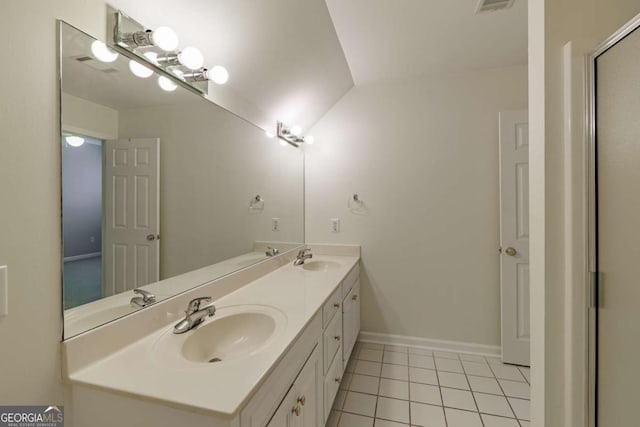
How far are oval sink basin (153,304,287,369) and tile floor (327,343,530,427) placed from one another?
850mm

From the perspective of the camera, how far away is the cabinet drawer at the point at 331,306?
4.87 ft

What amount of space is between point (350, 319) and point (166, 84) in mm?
1870

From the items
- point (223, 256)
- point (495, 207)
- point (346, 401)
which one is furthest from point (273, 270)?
point (495, 207)

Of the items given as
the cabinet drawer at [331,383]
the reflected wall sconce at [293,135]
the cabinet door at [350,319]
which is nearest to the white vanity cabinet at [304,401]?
the cabinet drawer at [331,383]

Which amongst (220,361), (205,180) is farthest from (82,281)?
(205,180)

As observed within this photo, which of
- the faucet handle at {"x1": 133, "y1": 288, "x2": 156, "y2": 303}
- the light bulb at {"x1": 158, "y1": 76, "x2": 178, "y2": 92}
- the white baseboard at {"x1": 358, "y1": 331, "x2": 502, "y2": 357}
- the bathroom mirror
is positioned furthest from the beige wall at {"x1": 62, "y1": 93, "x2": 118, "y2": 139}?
the white baseboard at {"x1": 358, "y1": 331, "x2": 502, "y2": 357}

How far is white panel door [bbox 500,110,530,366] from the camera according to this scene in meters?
2.17

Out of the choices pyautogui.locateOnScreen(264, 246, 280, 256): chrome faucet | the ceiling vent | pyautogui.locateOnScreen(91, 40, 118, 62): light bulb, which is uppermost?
the ceiling vent

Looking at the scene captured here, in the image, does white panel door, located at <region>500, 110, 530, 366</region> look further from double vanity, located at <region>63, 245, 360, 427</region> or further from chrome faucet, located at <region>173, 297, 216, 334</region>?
chrome faucet, located at <region>173, 297, 216, 334</region>

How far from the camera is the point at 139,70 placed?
110cm

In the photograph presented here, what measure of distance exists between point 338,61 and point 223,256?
1613 millimetres

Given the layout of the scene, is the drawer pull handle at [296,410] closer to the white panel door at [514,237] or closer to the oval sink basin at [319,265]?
the oval sink basin at [319,265]

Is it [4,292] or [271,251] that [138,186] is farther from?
[271,251]

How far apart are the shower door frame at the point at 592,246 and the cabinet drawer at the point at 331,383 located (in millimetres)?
1049
